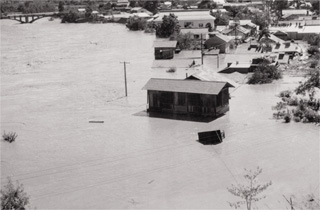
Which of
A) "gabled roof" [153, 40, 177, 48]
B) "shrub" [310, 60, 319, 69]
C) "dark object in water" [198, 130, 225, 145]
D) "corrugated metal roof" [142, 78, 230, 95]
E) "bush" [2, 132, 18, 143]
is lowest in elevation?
"bush" [2, 132, 18, 143]

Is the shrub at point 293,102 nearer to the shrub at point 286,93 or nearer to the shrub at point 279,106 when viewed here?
the shrub at point 279,106

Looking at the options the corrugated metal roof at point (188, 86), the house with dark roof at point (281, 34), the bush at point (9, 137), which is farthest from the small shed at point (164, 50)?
the bush at point (9, 137)

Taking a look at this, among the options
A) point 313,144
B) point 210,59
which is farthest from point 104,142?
point 210,59

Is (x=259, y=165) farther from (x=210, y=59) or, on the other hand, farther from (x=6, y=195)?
(x=210, y=59)

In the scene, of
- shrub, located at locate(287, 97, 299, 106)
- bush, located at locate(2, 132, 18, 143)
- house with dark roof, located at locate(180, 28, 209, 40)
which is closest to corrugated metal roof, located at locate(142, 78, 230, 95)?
shrub, located at locate(287, 97, 299, 106)

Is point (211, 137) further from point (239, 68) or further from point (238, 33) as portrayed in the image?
point (238, 33)

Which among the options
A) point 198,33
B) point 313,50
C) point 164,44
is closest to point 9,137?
point 164,44

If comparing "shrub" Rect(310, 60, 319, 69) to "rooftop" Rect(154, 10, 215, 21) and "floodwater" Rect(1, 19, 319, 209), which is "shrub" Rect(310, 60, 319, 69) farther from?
"rooftop" Rect(154, 10, 215, 21)
